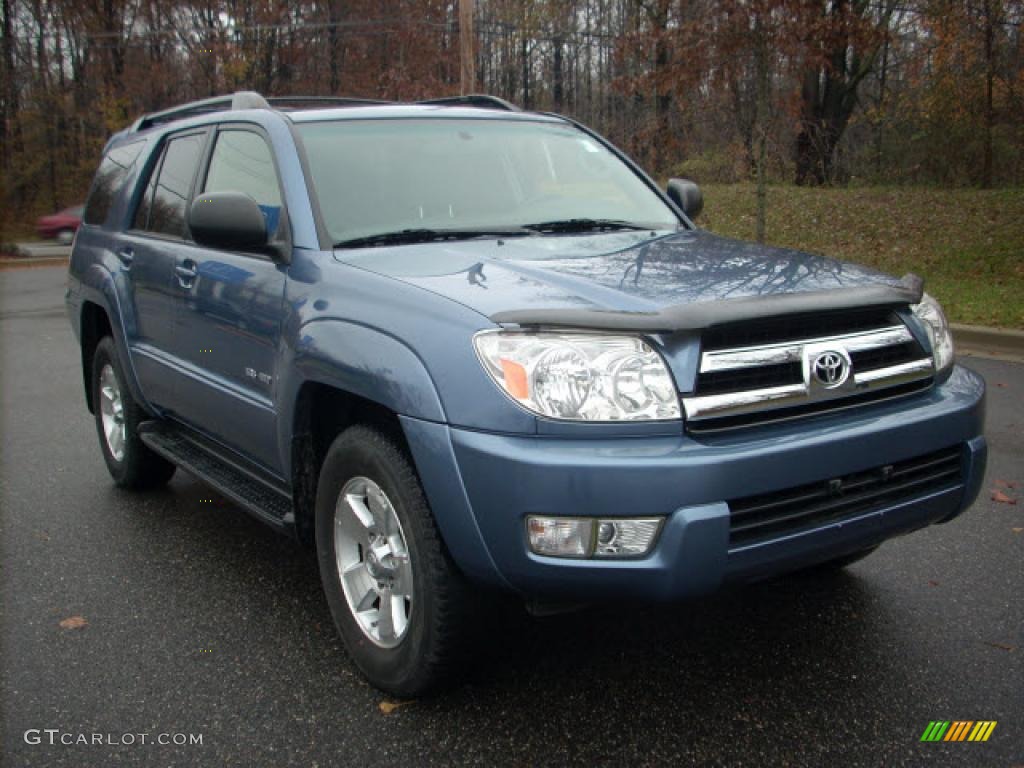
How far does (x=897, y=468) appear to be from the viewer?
2.86 metres

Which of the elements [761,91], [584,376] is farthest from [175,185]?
[761,91]

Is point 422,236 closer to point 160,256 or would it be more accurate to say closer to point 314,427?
point 314,427

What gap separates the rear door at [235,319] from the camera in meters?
3.50

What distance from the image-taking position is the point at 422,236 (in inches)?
140

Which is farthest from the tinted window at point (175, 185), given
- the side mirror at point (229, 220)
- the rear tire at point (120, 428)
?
the side mirror at point (229, 220)

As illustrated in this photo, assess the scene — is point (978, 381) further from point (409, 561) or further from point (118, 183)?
point (118, 183)

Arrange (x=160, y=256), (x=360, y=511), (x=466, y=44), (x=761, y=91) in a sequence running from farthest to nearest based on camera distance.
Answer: (x=466, y=44)
(x=761, y=91)
(x=160, y=256)
(x=360, y=511)

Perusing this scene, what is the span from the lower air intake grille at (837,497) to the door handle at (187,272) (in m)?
2.55

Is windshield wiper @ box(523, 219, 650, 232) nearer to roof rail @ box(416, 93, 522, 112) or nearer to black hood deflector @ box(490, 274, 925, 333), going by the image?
roof rail @ box(416, 93, 522, 112)

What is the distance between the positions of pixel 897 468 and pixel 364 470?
1576mm

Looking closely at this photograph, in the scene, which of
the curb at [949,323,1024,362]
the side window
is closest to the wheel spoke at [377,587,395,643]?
the side window

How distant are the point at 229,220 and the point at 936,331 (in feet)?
7.85

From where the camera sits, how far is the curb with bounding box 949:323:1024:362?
9.09 meters

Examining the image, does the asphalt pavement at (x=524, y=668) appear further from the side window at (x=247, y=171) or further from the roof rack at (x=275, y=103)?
the roof rack at (x=275, y=103)
